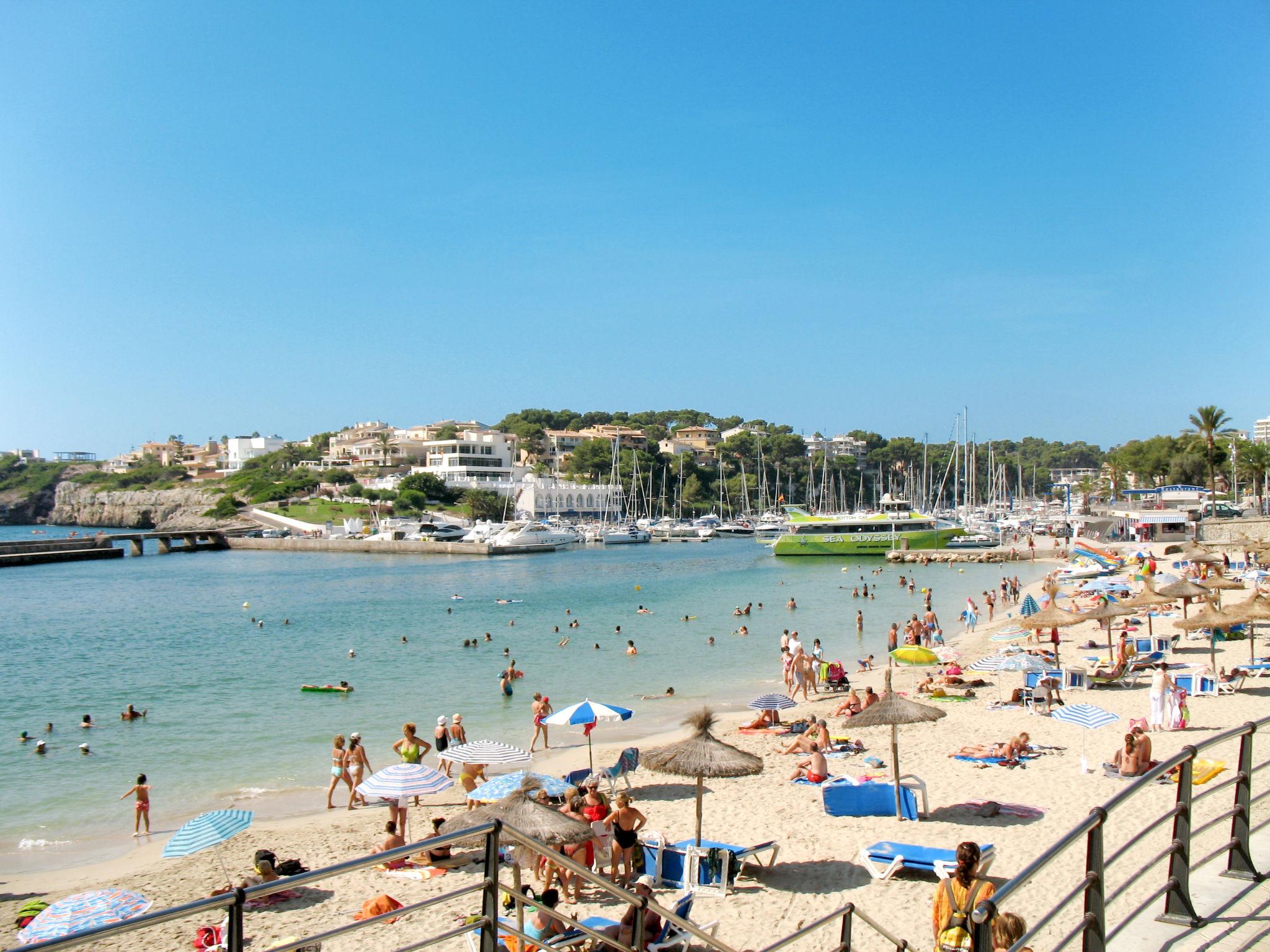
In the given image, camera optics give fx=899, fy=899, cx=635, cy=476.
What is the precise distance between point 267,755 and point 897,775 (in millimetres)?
13792

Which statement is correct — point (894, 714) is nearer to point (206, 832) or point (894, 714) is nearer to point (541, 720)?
point (206, 832)

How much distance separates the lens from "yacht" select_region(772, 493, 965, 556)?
7600cm

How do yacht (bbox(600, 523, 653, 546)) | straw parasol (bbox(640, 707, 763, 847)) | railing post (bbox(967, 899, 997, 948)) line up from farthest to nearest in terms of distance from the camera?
yacht (bbox(600, 523, 653, 546))
straw parasol (bbox(640, 707, 763, 847))
railing post (bbox(967, 899, 997, 948))

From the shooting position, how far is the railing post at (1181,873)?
4.16 m

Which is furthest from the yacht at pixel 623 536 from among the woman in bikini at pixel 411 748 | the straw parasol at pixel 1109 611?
the woman in bikini at pixel 411 748

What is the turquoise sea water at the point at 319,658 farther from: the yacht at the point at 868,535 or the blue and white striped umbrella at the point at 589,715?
the yacht at the point at 868,535

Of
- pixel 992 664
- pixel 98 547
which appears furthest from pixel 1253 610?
pixel 98 547

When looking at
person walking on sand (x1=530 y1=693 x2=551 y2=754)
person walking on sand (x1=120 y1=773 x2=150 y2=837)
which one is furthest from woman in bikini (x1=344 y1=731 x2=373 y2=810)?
person walking on sand (x1=530 y1=693 x2=551 y2=754)

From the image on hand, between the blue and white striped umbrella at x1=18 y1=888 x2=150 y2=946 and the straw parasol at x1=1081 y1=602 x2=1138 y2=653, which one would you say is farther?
the straw parasol at x1=1081 y1=602 x2=1138 y2=653

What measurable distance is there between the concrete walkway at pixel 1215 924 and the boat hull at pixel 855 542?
73120mm

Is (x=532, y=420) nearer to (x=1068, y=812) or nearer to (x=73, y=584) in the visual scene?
(x=73, y=584)

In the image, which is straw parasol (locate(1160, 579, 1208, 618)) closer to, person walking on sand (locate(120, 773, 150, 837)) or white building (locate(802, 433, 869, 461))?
person walking on sand (locate(120, 773, 150, 837))

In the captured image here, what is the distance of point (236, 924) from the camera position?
8.34 feet

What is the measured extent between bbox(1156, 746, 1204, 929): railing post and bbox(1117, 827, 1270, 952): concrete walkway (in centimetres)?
5
